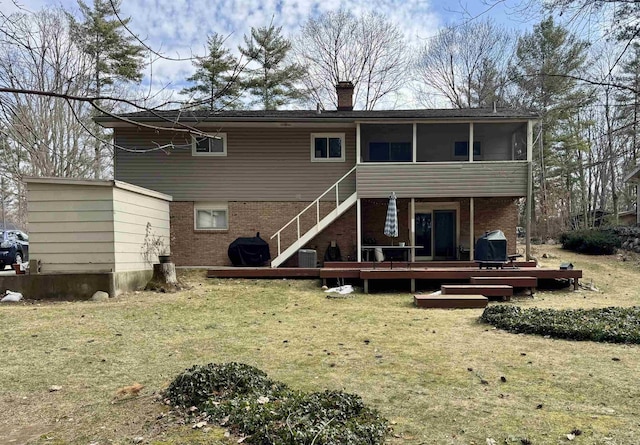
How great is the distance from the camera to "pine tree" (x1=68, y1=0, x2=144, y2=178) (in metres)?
4.72

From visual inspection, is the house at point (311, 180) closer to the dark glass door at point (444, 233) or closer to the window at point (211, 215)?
the window at point (211, 215)

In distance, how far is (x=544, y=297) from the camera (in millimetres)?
10289

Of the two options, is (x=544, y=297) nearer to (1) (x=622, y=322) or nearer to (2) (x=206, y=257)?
(1) (x=622, y=322)

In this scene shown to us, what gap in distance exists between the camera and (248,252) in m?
14.4

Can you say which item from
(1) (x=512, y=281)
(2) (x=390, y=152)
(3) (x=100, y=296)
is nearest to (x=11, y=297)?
(3) (x=100, y=296)

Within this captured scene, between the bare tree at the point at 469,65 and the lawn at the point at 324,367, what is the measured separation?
74.8ft

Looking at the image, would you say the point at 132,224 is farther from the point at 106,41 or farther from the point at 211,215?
the point at 106,41

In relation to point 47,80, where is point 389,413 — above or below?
below

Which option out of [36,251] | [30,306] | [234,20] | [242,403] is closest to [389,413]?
[242,403]

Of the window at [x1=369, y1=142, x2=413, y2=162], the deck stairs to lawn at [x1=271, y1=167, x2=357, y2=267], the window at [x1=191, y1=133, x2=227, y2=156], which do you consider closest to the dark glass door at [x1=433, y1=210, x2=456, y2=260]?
the window at [x1=369, y1=142, x2=413, y2=162]

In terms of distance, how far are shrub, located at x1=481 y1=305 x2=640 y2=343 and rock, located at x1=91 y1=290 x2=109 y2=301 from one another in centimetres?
764

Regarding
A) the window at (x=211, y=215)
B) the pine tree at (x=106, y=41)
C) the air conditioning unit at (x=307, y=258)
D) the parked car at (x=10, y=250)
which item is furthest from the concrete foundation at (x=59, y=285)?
the parked car at (x=10, y=250)

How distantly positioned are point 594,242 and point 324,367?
1643cm

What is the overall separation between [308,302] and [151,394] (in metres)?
5.93
